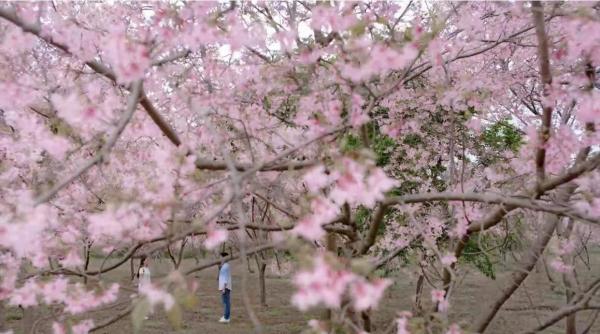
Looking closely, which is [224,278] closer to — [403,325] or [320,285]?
[403,325]

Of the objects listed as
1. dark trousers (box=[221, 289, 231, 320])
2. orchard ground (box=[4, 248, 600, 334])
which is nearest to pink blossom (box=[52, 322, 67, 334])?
orchard ground (box=[4, 248, 600, 334])

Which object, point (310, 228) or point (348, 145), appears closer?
point (310, 228)

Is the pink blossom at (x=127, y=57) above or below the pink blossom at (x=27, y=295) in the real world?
above

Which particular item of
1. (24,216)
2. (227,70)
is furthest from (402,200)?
(227,70)

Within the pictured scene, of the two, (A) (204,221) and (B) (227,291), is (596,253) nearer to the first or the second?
(B) (227,291)

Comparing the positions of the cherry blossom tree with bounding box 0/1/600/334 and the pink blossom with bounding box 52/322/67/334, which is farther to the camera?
the pink blossom with bounding box 52/322/67/334

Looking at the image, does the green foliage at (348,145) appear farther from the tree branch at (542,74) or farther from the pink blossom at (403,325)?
the tree branch at (542,74)

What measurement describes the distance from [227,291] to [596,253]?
78.4 ft

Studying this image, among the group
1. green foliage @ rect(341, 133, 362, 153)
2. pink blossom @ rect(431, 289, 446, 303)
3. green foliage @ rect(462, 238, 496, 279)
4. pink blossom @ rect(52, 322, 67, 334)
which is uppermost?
green foliage @ rect(341, 133, 362, 153)

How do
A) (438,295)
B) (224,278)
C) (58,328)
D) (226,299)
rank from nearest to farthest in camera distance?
1. (58,328)
2. (438,295)
3. (224,278)
4. (226,299)

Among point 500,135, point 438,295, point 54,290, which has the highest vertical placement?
point 500,135

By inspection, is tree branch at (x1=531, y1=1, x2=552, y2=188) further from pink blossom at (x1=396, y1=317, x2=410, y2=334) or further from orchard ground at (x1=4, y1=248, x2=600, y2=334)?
orchard ground at (x1=4, y1=248, x2=600, y2=334)

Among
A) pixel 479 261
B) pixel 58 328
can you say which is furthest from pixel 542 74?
pixel 479 261

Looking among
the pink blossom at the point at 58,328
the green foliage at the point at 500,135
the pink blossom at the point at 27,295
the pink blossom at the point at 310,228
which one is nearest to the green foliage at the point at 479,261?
the green foliage at the point at 500,135
